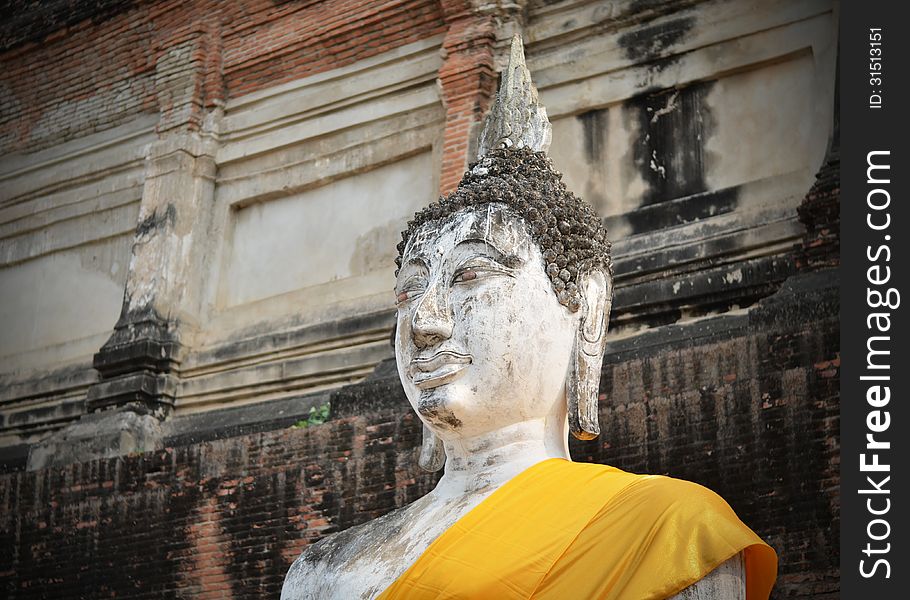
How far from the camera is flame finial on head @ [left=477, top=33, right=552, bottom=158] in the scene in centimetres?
536

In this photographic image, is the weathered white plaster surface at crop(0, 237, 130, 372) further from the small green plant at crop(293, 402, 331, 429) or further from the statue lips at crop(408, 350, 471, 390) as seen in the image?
the statue lips at crop(408, 350, 471, 390)

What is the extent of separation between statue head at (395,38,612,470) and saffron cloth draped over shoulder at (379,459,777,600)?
15.4 inches

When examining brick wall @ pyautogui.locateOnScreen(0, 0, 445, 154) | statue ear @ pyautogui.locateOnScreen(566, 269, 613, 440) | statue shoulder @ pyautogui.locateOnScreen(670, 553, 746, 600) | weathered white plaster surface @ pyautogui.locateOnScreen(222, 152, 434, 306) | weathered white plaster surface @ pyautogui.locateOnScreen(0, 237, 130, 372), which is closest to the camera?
statue shoulder @ pyautogui.locateOnScreen(670, 553, 746, 600)

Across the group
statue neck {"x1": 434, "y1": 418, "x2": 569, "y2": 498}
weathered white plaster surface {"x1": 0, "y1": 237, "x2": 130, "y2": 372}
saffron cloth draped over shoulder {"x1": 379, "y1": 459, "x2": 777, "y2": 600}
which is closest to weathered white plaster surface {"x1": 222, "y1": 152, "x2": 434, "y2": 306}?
weathered white plaster surface {"x1": 0, "y1": 237, "x2": 130, "y2": 372}

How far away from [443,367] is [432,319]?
0.54 ft

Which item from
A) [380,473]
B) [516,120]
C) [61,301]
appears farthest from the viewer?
[61,301]

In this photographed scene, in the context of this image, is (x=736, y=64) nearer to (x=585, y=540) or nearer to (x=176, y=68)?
(x=176, y=68)

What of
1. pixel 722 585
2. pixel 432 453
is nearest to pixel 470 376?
pixel 432 453

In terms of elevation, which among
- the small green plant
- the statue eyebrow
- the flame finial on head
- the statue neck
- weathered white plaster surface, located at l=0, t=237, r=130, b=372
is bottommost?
the statue neck

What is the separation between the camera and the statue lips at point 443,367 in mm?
4664

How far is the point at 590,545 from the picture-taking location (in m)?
4.11

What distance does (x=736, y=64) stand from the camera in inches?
412

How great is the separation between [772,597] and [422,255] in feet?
8.98

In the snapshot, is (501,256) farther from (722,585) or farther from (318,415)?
(318,415)
